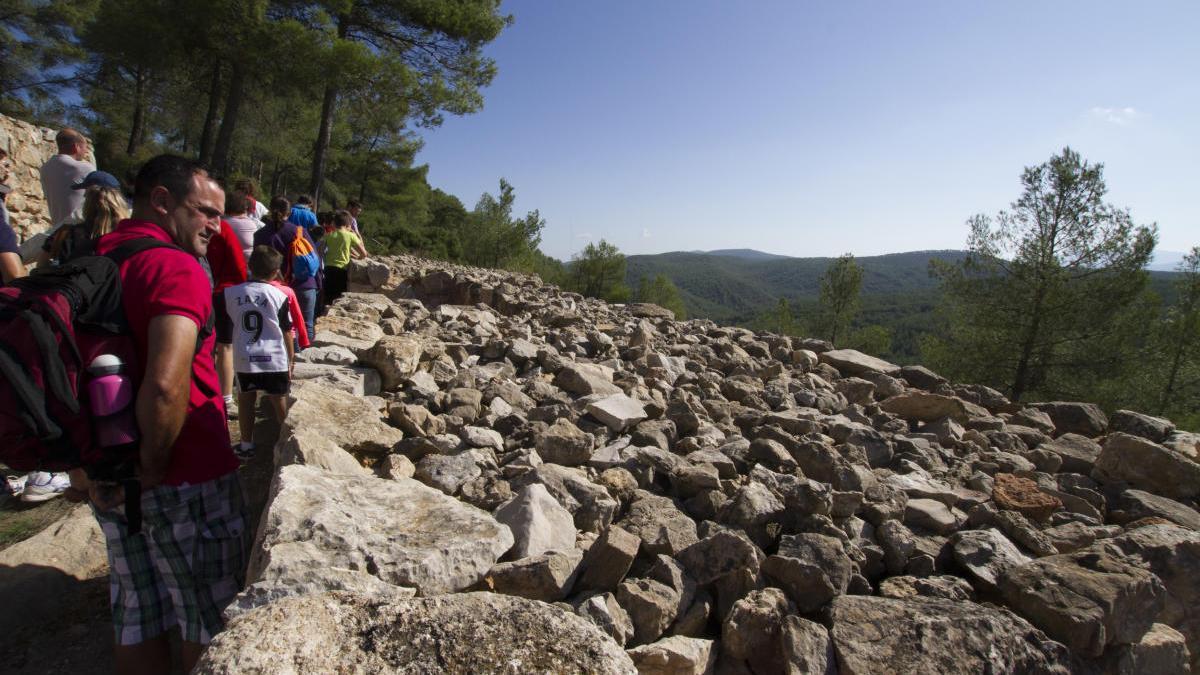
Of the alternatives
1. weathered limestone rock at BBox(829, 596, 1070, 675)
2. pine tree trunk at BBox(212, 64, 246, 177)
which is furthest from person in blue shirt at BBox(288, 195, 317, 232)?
pine tree trunk at BBox(212, 64, 246, 177)

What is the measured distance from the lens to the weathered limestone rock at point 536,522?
7.68 feet

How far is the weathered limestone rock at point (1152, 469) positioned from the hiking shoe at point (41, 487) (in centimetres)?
753

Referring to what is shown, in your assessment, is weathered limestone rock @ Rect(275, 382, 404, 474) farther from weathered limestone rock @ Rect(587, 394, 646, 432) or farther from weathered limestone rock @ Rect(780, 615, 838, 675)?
weathered limestone rock @ Rect(780, 615, 838, 675)

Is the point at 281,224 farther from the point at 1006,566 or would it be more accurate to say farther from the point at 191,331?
the point at 1006,566

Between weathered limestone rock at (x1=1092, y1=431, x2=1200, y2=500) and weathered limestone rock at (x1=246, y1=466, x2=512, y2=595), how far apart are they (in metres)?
4.97

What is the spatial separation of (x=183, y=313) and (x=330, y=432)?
1589 mm

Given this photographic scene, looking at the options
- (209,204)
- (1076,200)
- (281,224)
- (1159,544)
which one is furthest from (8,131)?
(1076,200)

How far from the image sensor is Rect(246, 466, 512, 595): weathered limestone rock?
1.81 metres

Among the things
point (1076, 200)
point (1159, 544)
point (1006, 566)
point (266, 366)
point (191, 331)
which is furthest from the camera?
point (1076, 200)

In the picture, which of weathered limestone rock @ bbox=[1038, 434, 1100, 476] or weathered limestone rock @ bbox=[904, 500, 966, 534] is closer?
weathered limestone rock @ bbox=[904, 500, 966, 534]

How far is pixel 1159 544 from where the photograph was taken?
9.80 ft

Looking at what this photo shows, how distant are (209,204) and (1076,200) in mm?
20123

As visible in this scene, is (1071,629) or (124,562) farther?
(1071,629)

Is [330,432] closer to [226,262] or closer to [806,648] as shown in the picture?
[226,262]
